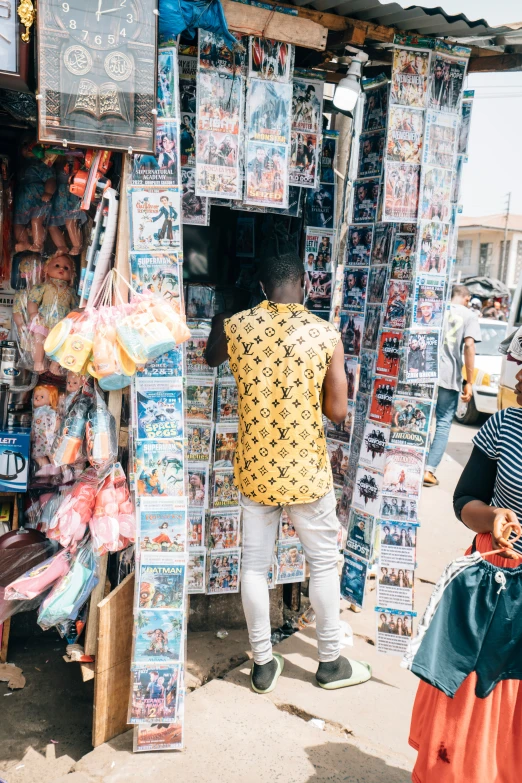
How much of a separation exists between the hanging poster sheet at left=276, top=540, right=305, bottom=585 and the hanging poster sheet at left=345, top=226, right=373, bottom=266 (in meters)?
1.56

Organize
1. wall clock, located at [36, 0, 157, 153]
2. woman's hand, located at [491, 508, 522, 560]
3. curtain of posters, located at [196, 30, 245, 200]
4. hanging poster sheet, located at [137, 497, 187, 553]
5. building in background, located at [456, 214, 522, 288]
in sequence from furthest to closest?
building in background, located at [456, 214, 522, 288] → curtain of posters, located at [196, 30, 245, 200] → hanging poster sheet, located at [137, 497, 187, 553] → wall clock, located at [36, 0, 157, 153] → woman's hand, located at [491, 508, 522, 560]

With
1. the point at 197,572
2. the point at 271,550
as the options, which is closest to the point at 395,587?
the point at 271,550

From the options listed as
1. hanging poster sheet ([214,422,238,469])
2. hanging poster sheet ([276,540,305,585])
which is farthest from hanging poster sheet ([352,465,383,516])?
hanging poster sheet ([214,422,238,469])

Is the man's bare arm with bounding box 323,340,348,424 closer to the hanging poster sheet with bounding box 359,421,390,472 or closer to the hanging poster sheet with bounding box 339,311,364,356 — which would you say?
the hanging poster sheet with bounding box 359,421,390,472

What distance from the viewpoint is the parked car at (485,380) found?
952cm

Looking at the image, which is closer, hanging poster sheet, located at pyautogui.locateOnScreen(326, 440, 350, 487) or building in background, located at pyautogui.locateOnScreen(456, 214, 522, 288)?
hanging poster sheet, located at pyautogui.locateOnScreen(326, 440, 350, 487)

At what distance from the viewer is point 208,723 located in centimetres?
268

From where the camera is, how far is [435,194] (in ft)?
10.2

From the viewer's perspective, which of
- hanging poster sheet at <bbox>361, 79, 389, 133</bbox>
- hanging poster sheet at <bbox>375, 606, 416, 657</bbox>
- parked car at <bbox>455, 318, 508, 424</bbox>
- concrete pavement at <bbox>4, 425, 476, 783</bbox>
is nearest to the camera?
concrete pavement at <bbox>4, 425, 476, 783</bbox>

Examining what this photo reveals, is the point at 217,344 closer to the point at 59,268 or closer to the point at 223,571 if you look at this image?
the point at 59,268

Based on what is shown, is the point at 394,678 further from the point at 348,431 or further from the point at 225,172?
the point at 225,172

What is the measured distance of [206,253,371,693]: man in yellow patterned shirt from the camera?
2611 millimetres

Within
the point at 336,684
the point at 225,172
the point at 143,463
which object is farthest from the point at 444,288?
the point at 336,684

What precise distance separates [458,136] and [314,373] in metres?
1.48
